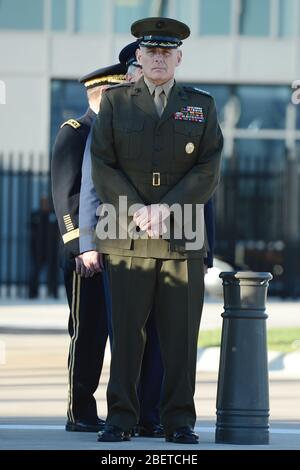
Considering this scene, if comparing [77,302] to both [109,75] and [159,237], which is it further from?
[109,75]

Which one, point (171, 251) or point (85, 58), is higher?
point (85, 58)

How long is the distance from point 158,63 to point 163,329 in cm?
132

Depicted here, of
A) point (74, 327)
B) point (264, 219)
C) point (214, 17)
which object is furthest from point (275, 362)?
point (214, 17)

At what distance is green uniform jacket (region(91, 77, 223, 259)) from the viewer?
762 centimetres

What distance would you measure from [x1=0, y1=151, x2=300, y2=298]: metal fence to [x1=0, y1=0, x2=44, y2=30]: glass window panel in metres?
5.31

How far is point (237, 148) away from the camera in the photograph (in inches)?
1224

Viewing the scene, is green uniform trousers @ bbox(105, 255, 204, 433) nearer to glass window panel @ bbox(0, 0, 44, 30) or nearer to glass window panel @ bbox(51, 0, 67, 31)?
glass window panel @ bbox(0, 0, 44, 30)

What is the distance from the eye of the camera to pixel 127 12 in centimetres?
3120

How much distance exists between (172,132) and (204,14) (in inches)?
944

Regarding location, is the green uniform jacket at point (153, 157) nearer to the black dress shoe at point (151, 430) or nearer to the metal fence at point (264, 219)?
the black dress shoe at point (151, 430)

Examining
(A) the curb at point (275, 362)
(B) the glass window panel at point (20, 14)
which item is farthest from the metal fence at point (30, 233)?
(A) the curb at point (275, 362)
